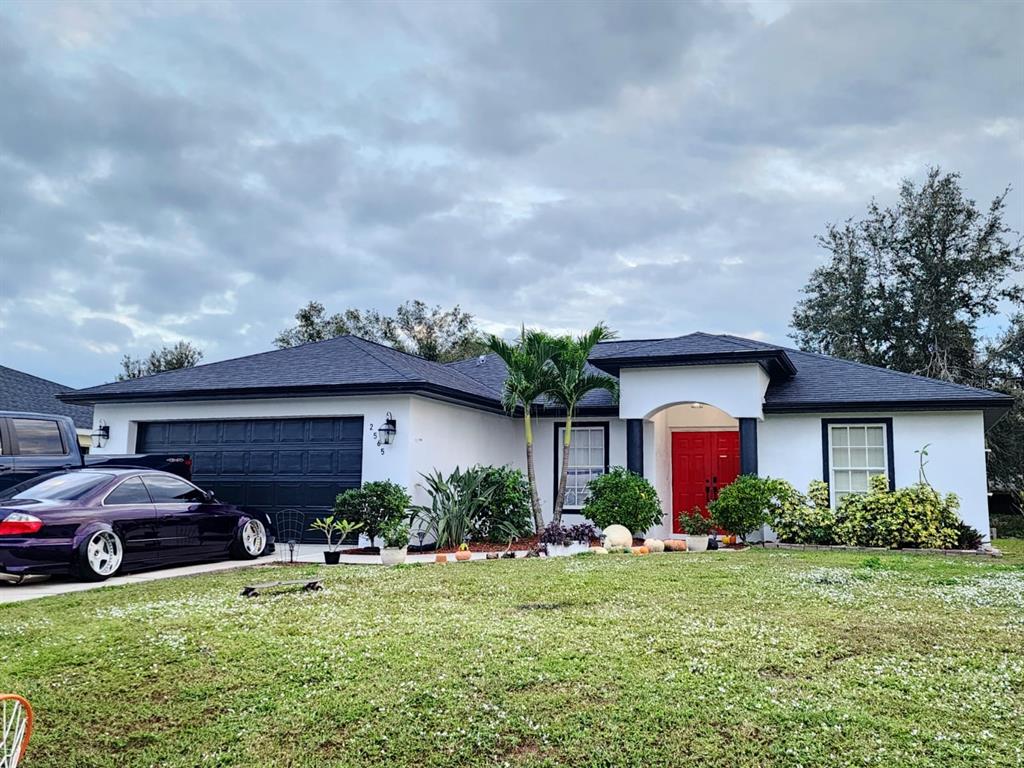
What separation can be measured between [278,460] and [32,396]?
11.3 metres

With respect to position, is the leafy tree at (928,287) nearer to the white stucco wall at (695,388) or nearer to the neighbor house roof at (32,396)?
the white stucco wall at (695,388)

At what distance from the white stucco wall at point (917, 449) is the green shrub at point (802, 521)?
79 centimetres

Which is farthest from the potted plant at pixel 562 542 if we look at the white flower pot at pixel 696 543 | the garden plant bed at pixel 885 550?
the garden plant bed at pixel 885 550

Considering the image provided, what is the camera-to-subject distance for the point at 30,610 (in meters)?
6.70

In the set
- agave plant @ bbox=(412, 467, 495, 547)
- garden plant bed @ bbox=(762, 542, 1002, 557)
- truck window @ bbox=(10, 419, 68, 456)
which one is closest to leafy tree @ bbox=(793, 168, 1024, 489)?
garden plant bed @ bbox=(762, 542, 1002, 557)

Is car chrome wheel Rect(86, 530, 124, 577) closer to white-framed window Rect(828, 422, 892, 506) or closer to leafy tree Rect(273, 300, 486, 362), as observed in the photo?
white-framed window Rect(828, 422, 892, 506)

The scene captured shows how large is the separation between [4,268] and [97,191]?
16.5 ft

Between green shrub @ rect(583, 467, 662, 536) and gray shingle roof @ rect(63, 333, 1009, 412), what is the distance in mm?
2092

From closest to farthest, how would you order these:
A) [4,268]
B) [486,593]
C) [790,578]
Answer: [486,593], [790,578], [4,268]

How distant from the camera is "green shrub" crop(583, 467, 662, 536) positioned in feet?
43.9

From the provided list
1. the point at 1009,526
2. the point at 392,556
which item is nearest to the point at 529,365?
the point at 392,556

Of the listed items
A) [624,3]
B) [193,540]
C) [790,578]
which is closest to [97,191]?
[193,540]

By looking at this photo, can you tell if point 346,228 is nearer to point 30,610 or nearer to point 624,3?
point 624,3

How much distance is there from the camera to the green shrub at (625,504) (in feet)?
43.9
